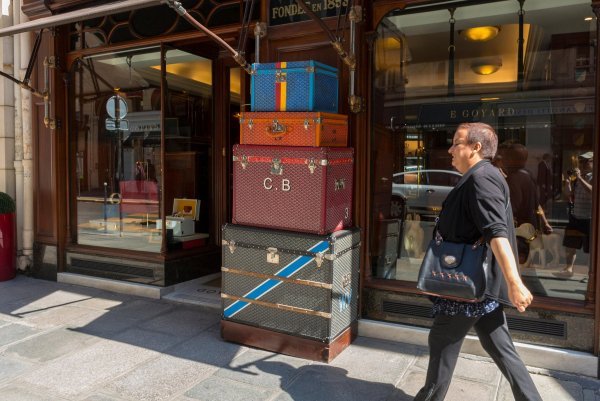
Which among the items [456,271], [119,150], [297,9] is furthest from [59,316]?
[456,271]

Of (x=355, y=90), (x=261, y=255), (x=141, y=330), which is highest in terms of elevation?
(x=355, y=90)

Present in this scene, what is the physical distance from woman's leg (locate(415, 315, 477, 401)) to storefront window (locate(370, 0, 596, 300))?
5.39 ft

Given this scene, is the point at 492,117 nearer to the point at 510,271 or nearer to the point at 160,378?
the point at 510,271

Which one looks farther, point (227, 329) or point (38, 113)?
point (38, 113)

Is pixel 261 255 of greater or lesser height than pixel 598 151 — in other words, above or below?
below

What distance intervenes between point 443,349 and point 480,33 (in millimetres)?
3669

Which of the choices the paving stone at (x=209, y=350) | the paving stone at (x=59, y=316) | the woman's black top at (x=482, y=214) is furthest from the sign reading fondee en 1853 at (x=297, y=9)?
the paving stone at (x=59, y=316)

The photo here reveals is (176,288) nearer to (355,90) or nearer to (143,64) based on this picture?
(143,64)

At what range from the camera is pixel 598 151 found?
12.7 ft

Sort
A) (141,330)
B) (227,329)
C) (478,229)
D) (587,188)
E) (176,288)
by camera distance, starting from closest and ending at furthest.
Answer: (478,229), (587,188), (227,329), (141,330), (176,288)

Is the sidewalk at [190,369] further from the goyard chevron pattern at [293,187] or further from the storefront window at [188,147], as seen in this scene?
the storefront window at [188,147]

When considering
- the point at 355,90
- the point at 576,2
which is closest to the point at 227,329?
the point at 355,90

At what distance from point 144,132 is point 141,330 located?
8.43 ft

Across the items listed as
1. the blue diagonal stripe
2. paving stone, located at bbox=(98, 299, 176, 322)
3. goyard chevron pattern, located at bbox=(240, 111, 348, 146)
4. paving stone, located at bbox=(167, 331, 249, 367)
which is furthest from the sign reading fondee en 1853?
paving stone, located at bbox=(98, 299, 176, 322)
